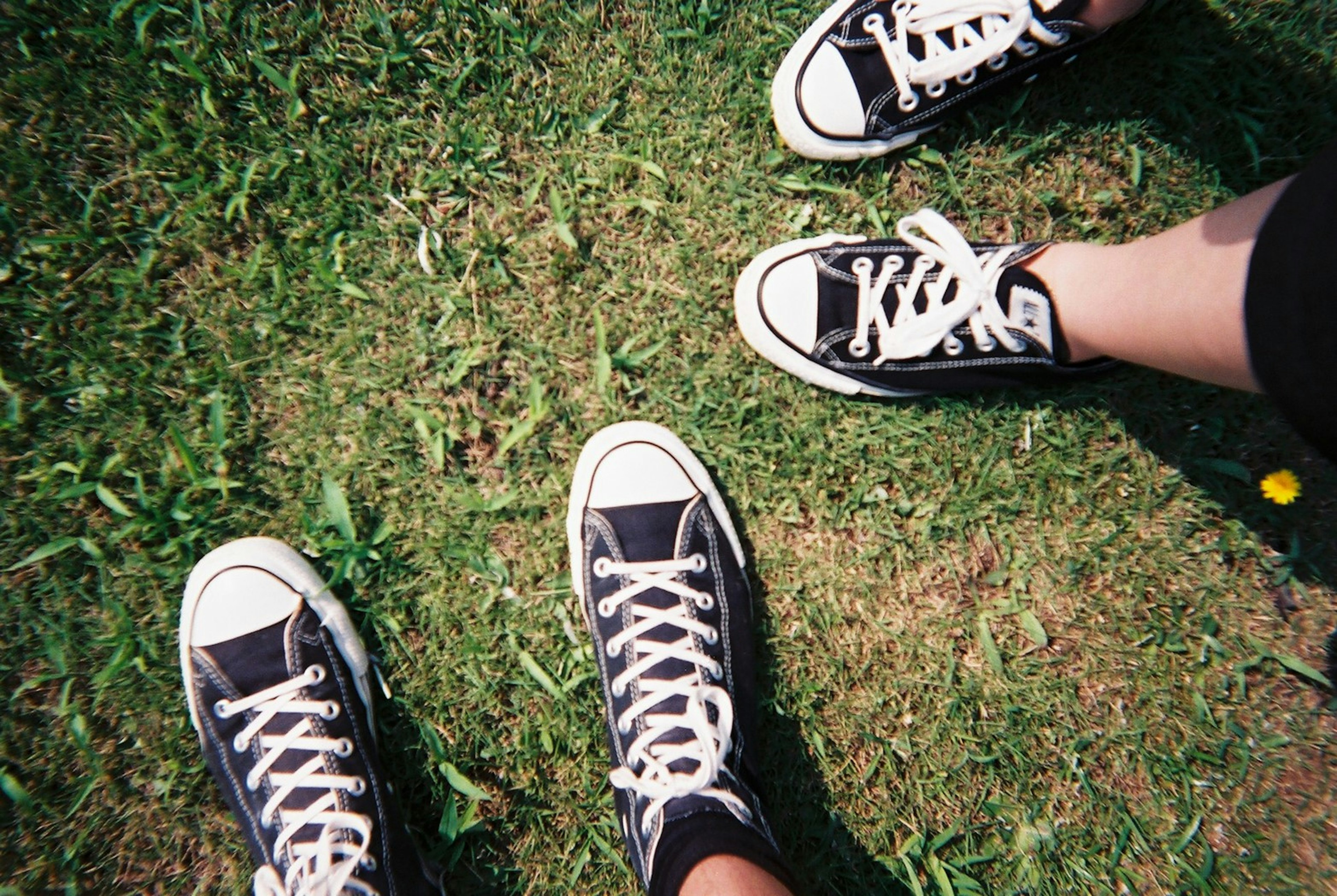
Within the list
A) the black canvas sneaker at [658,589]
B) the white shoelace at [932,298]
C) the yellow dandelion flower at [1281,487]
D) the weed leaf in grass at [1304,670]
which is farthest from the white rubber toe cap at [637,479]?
the weed leaf in grass at [1304,670]

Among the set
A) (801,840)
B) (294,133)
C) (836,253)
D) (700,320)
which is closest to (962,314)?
(836,253)

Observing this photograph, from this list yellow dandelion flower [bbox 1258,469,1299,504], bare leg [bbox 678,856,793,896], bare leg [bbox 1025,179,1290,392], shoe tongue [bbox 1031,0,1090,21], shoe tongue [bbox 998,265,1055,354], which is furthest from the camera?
yellow dandelion flower [bbox 1258,469,1299,504]

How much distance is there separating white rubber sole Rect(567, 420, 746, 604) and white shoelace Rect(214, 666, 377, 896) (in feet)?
2.56

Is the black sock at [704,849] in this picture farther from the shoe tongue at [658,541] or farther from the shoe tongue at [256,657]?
the shoe tongue at [256,657]

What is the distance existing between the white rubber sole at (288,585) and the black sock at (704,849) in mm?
900

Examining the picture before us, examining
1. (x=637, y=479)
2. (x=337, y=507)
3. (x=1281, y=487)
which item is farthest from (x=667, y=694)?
(x=1281, y=487)

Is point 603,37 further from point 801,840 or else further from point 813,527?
point 801,840

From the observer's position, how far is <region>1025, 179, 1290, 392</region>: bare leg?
1.33 metres

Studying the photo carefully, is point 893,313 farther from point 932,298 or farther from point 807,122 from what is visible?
point 807,122

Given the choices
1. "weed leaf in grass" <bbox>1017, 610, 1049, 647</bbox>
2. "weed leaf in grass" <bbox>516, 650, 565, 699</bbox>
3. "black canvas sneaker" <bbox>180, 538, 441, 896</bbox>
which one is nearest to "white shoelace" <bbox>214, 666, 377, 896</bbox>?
"black canvas sneaker" <bbox>180, 538, 441, 896</bbox>

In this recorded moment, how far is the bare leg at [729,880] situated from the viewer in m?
1.62

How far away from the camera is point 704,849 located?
1708 mm

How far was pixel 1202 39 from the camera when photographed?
6.96 ft

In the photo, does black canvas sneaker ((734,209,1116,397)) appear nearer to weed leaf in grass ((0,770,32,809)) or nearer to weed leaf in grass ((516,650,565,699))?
weed leaf in grass ((516,650,565,699))
